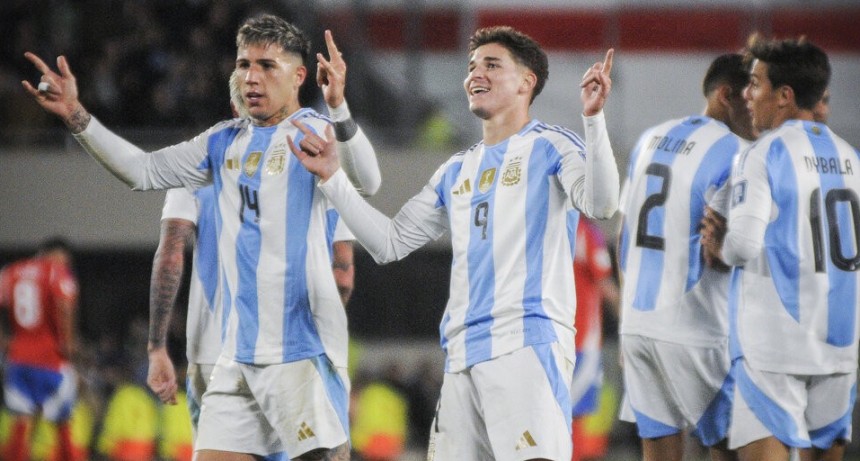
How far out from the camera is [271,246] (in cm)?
548

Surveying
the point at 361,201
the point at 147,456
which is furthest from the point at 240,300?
the point at 147,456

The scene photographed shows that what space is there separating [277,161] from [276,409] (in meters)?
0.98

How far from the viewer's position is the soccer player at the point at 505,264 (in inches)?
192

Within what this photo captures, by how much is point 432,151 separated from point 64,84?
10173 mm

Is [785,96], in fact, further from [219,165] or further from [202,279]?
[202,279]

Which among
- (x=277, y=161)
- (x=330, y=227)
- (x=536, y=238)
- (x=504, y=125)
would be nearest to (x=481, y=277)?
(x=536, y=238)

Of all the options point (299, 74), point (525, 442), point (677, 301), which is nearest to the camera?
point (525, 442)

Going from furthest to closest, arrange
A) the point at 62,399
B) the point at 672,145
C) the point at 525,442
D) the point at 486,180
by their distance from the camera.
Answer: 1. the point at 62,399
2. the point at 672,145
3. the point at 486,180
4. the point at 525,442

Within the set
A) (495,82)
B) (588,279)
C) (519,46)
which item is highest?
(519,46)

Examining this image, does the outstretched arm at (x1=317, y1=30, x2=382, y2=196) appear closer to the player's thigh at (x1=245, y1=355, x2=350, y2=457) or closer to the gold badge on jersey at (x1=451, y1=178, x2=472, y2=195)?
the gold badge on jersey at (x1=451, y1=178, x2=472, y2=195)

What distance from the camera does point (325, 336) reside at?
18.1 ft

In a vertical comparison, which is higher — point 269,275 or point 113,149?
point 113,149

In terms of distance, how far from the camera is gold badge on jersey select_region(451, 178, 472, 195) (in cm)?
519

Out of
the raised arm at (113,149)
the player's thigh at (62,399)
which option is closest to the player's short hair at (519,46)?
the raised arm at (113,149)
